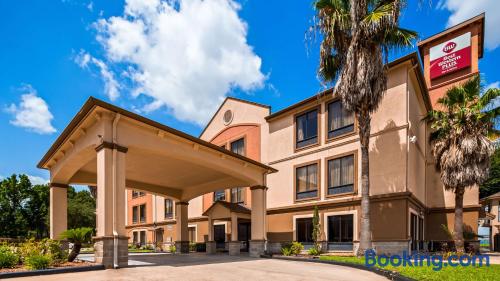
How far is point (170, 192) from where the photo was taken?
989 inches

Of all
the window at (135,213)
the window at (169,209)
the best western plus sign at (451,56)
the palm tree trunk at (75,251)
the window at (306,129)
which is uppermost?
the best western plus sign at (451,56)

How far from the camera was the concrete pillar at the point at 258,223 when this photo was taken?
19.6 m

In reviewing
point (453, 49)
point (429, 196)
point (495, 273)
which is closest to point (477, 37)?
point (453, 49)

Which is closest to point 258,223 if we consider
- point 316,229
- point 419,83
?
point 316,229

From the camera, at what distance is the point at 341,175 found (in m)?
21.2

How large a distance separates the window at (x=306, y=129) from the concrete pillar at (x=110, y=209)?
14.2m

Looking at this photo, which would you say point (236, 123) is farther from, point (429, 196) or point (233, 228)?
point (429, 196)

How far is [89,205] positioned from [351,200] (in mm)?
47130

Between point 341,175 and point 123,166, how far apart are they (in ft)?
45.4

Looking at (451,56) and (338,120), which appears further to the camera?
(451,56)

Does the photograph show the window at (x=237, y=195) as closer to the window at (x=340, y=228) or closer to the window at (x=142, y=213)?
the window at (x=340, y=228)

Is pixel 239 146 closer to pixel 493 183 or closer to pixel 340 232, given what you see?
pixel 340 232

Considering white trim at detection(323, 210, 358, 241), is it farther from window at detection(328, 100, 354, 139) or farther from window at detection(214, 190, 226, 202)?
window at detection(214, 190, 226, 202)

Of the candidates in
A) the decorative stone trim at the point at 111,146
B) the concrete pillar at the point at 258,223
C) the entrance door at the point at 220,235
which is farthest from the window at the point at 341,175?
the decorative stone trim at the point at 111,146
